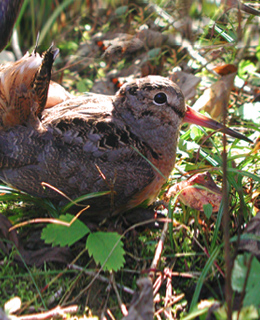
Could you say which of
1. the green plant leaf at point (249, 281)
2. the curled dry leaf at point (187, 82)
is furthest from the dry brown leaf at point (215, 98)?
the green plant leaf at point (249, 281)

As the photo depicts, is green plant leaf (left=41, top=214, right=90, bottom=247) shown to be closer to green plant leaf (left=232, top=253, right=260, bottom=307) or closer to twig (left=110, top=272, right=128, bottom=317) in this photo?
twig (left=110, top=272, right=128, bottom=317)

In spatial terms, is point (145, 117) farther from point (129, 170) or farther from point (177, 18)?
point (177, 18)

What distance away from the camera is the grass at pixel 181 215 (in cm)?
188

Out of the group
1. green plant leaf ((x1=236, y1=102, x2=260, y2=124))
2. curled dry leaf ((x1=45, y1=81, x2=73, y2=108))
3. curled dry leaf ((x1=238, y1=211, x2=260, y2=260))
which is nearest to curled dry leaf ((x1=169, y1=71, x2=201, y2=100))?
green plant leaf ((x1=236, y1=102, x2=260, y2=124))

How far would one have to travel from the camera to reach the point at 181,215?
2301mm

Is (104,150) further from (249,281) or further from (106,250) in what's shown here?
(249,281)


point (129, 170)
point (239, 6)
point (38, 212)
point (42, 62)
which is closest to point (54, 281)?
point (38, 212)

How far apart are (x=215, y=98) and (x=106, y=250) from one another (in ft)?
5.39

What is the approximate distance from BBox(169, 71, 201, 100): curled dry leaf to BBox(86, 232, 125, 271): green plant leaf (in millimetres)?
1584

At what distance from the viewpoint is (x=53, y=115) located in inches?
91.2

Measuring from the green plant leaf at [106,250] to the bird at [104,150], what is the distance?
0.29 metres

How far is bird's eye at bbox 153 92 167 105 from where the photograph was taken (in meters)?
2.24

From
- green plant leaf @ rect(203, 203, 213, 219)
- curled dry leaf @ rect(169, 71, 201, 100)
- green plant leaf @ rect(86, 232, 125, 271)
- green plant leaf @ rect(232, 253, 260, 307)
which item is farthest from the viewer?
curled dry leaf @ rect(169, 71, 201, 100)

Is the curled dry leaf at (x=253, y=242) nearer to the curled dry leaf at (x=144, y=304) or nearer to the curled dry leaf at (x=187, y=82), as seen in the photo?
the curled dry leaf at (x=144, y=304)
